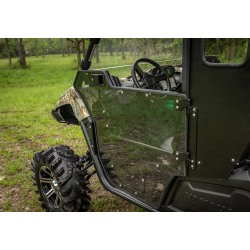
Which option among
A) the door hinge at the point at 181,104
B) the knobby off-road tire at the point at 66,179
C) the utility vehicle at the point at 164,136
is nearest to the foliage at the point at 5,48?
the utility vehicle at the point at 164,136

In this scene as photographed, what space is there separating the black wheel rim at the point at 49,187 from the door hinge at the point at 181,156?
49.7 inches

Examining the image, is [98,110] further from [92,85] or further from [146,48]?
[146,48]

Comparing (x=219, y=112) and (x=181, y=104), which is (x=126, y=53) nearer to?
(x=181, y=104)

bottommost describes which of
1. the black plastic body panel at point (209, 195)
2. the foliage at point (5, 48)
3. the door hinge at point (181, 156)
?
the black plastic body panel at point (209, 195)

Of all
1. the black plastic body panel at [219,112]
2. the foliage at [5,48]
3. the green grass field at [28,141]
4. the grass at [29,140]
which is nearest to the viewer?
the black plastic body panel at [219,112]

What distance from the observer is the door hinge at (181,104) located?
4.84 ft

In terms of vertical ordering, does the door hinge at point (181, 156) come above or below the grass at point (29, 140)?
above

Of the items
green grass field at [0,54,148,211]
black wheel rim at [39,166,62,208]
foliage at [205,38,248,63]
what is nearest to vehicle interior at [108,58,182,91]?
green grass field at [0,54,148,211]

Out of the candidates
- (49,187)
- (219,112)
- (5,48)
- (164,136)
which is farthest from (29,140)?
(5,48)

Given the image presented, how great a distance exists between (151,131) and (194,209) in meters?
0.62

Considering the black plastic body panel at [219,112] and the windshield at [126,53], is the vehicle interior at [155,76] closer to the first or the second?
the windshield at [126,53]

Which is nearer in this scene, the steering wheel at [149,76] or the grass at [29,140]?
the steering wheel at [149,76]

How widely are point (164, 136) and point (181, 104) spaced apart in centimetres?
28

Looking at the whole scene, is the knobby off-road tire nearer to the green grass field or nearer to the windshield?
the green grass field
